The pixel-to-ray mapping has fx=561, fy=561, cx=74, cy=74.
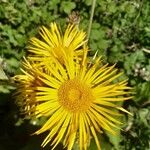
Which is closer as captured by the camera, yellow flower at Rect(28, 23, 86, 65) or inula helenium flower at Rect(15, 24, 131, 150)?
inula helenium flower at Rect(15, 24, 131, 150)

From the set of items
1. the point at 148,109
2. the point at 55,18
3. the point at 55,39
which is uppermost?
the point at 55,18

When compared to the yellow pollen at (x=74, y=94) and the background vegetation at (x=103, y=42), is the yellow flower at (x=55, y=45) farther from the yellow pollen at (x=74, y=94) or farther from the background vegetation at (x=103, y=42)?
the background vegetation at (x=103, y=42)

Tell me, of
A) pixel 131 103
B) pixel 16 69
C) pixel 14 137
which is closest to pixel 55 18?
pixel 16 69

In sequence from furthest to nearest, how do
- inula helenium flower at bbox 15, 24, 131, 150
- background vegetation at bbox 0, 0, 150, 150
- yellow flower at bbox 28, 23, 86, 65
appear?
background vegetation at bbox 0, 0, 150, 150 → yellow flower at bbox 28, 23, 86, 65 → inula helenium flower at bbox 15, 24, 131, 150

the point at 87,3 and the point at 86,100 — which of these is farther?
the point at 87,3

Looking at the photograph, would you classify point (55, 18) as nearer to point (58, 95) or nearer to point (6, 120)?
point (6, 120)

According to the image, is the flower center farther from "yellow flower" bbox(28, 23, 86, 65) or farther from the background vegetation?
the background vegetation

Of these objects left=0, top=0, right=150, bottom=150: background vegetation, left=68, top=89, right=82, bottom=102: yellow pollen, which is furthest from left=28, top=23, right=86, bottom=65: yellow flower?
left=0, top=0, right=150, bottom=150: background vegetation

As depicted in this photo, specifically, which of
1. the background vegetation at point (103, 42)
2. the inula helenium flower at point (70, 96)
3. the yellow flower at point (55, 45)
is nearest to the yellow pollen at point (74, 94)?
the inula helenium flower at point (70, 96)
